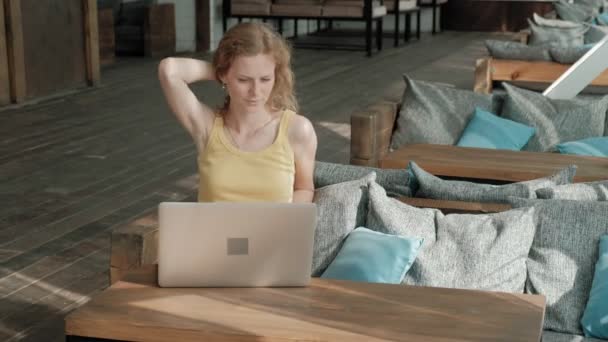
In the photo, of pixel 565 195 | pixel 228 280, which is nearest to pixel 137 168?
pixel 565 195

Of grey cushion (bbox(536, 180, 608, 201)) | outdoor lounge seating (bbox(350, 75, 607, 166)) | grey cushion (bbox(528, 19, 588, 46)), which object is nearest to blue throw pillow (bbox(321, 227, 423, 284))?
grey cushion (bbox(536, 180, 608, 201))

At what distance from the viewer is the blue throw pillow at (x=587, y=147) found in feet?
17.0

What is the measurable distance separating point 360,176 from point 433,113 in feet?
6.72

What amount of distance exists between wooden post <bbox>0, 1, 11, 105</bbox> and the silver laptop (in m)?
6.87

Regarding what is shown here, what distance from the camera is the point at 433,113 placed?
5555 millimetres

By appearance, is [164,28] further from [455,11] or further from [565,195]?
[565,195]

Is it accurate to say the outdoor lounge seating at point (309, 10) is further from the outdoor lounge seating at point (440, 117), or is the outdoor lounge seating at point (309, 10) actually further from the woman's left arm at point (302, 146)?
the woman's left arm at point (302, 146)

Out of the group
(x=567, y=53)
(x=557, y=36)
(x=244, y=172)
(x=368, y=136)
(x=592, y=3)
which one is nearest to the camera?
Result: (x=244, y=172)

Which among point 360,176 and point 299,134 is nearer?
point 299,134

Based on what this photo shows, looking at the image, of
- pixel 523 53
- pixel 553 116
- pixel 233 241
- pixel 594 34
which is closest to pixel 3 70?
pixel 523 53

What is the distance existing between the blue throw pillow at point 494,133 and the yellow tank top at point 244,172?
8.78ft

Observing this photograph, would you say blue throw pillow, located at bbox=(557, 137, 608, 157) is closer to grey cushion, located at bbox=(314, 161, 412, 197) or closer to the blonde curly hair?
grey cushion, located at bbox=(314, 161, 412, 197)

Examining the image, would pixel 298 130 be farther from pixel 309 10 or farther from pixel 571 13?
pixel 309 10

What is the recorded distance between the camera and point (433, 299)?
2492mm
